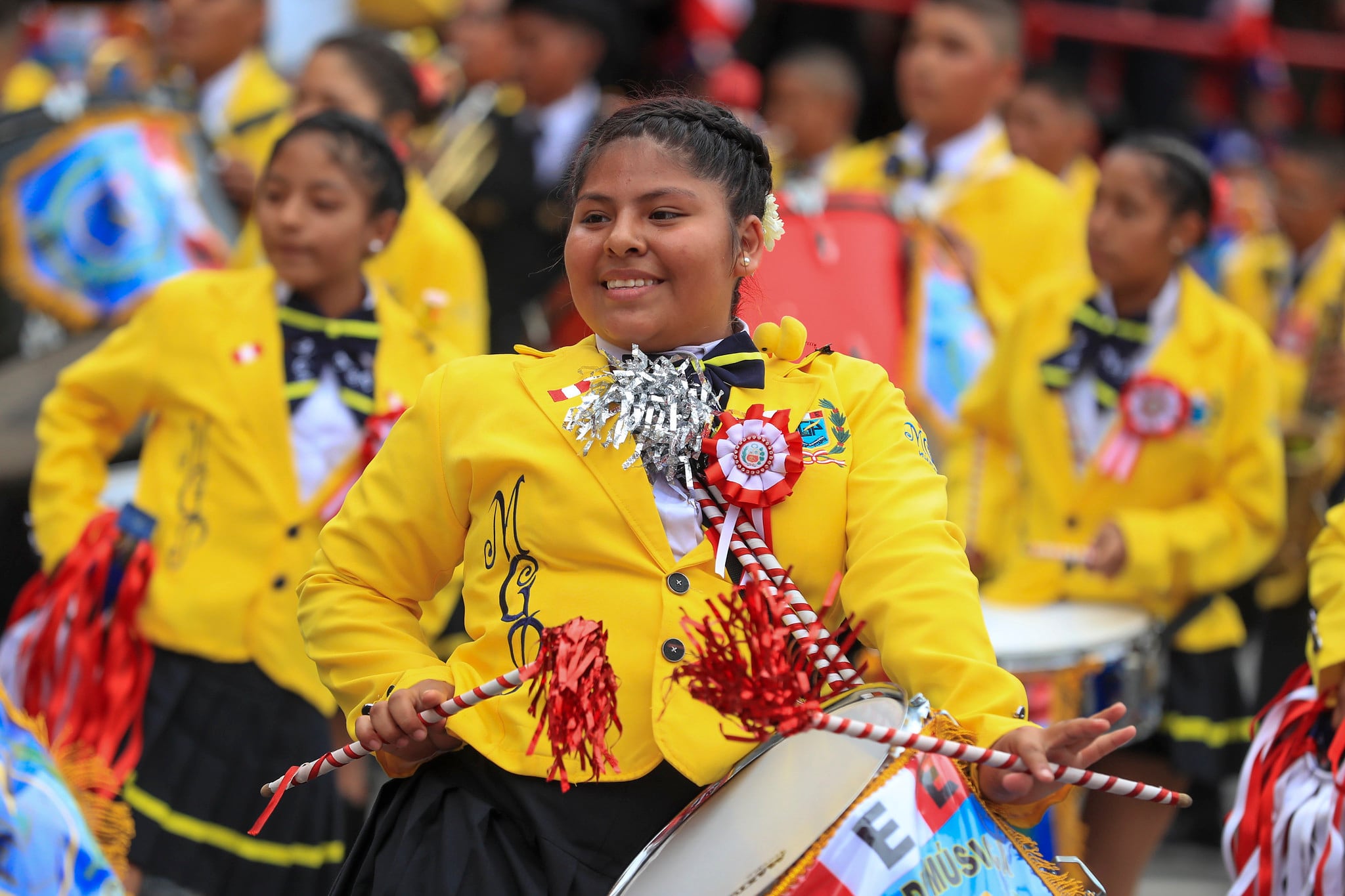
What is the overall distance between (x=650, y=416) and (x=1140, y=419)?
7.55 ft

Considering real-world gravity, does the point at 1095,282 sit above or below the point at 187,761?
above

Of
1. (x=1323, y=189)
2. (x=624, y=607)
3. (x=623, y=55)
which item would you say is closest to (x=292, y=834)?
(x=624, y=607)

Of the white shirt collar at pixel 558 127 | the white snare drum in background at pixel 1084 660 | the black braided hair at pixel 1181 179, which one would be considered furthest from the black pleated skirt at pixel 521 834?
the white shirt collar at pixel 558 127

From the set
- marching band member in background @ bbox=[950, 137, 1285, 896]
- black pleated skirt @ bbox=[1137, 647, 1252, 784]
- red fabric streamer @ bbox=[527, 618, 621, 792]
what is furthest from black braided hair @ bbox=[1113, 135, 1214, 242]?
red fabric streamer @ bbox=[527, 618, 621, 792]

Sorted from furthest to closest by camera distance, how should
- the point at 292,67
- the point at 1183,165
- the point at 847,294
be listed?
the point at 292,67 < the point at 847,294 < the point at 1183,165

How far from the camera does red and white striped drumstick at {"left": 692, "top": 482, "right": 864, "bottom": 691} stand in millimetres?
2215

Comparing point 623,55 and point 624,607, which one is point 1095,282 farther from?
point 623,55

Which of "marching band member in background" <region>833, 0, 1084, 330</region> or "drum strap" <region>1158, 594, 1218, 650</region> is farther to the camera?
"marching band member in background" <region>833, 0, 1084, 330</region>

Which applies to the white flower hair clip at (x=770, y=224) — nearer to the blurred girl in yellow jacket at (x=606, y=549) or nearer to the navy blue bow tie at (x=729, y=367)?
the blurred girl in yellow jacket at (x=606, y=549)

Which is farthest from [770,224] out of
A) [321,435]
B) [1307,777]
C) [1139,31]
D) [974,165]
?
[1139,31]

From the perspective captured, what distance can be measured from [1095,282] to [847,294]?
0.70m

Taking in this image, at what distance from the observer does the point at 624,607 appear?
2316mm

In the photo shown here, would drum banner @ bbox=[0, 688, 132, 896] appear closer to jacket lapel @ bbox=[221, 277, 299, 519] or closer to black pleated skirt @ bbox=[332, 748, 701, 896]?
black pleated skirt @ bbox=[332, 748, 701, 896]

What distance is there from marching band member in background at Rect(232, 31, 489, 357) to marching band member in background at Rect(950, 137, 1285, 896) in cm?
163
